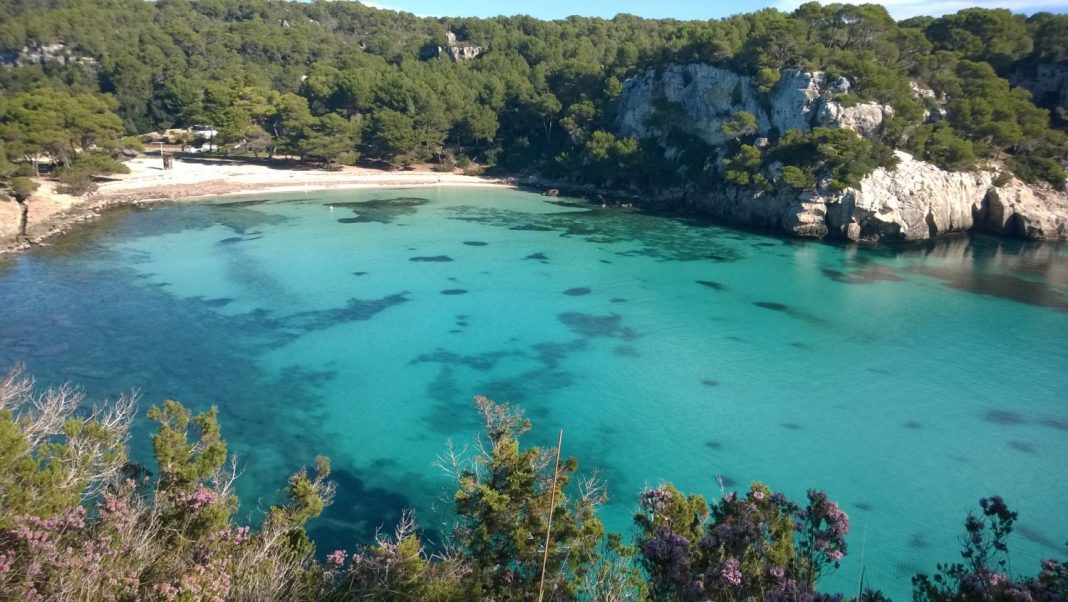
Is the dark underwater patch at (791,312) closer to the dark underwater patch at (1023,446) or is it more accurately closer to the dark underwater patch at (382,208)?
the dark underwater patch at (1023,446)

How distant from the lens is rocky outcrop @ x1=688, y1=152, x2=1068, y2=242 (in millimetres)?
41969

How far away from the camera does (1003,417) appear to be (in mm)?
19297

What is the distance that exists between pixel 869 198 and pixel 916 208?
12.1 feet

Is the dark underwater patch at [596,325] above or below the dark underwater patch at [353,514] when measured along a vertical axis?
above

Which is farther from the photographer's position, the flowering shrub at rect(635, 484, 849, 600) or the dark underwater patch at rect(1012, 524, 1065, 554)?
the dark underwater patch at rect(1012, 524, 1065, 554)

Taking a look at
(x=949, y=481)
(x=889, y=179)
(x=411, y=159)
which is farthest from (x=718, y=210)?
(x=949, y=481)

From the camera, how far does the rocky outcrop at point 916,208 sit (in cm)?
4197

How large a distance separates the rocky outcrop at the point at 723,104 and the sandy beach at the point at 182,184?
51.4 ft

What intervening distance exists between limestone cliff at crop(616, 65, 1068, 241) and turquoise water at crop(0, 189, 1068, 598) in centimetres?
343

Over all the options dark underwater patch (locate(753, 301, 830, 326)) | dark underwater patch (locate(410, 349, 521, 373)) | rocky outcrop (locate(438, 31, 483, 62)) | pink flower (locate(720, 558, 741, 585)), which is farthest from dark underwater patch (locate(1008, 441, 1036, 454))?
rocky outcrop (locate(438, 31, 483, 62))

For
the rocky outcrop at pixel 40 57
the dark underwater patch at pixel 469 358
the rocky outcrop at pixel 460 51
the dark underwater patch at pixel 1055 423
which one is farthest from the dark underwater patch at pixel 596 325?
the rocky outcrop at pixel 40 57

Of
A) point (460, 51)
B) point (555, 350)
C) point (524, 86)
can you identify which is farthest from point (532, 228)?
point (460, 51)

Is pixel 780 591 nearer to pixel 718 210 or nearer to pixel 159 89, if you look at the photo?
pixel 718 210

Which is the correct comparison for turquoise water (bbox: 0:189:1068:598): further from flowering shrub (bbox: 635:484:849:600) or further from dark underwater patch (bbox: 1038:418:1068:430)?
flowering shrub (bbox: 635:484:849:600)
